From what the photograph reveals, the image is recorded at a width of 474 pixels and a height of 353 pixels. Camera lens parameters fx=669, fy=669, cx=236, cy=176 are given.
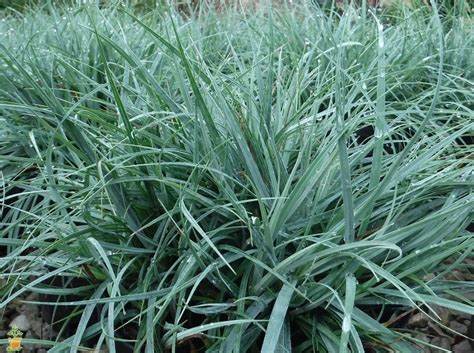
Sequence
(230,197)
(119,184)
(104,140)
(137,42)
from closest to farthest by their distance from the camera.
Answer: (230,197), (119,184), (104,140), (137,42)

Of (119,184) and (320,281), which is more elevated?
(119,184)

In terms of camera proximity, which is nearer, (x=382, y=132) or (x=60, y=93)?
(x=382, y=132)

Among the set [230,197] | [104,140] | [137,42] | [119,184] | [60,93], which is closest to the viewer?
[230,197]

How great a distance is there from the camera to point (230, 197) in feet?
5.45

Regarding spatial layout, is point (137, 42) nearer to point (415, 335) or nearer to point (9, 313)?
point (9, 313)

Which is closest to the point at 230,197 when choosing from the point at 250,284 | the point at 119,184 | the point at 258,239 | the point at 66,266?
the point at 258,239

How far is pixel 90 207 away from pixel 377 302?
34.9 inches

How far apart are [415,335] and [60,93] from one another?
1871mm

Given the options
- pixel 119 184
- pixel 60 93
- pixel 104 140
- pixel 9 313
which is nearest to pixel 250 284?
pixel 119 184

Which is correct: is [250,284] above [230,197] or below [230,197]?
below

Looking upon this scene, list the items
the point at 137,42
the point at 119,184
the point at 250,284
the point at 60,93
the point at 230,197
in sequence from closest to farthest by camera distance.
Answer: the point at 230,197, the point at 250,284, the point at 119,184, the point at 60,93, the point at 137,42

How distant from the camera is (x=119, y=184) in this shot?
1.90 metres

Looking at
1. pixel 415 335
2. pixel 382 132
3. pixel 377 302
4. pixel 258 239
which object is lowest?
pixel 415 335

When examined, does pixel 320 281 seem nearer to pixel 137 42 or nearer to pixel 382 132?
pixel 382 132
